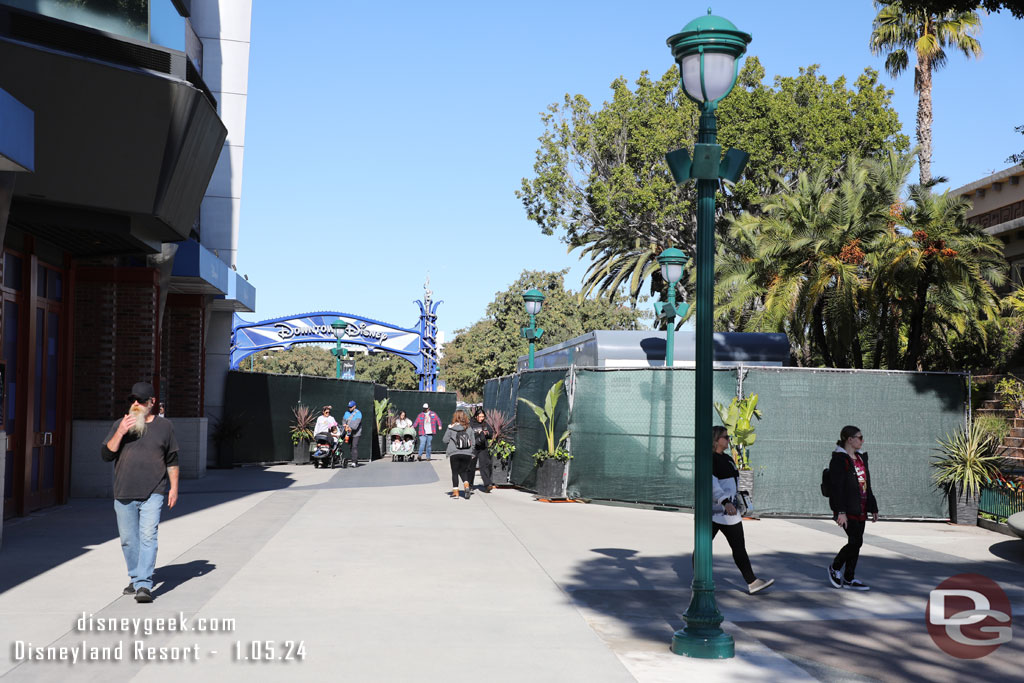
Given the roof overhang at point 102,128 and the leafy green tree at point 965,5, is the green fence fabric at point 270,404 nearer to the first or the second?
the roof overhang at point 102,128

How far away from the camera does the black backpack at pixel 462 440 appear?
62.5ft

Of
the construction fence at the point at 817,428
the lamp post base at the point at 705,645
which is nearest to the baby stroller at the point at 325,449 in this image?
the construction fence at the point at 817,428

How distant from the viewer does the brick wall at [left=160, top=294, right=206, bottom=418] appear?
922 inches

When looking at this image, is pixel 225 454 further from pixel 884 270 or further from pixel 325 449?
pixel 884 270

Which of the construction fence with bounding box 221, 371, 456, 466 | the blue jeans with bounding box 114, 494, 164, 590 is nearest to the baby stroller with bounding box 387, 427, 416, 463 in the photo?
the construction fence with bounding box 221, 371, 456, 466

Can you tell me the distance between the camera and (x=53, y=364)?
1684 cm

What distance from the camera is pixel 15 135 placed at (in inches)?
393

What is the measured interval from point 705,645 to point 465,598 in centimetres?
269

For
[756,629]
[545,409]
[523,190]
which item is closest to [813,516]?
[545,409]

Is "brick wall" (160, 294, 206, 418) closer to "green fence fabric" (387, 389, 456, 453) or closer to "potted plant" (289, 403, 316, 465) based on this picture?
"potted plant" (289, 403, 316, 465)

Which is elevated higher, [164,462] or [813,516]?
[164,462]

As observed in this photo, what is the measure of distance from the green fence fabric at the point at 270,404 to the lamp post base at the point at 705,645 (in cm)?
2268

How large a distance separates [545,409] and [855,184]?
1047 cm

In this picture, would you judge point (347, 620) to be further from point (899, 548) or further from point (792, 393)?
point (792, 393)
